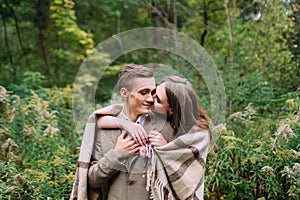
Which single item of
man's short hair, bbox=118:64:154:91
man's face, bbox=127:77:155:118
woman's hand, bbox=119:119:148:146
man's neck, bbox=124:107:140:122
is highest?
man's short hair, bbox=118:64:154:91

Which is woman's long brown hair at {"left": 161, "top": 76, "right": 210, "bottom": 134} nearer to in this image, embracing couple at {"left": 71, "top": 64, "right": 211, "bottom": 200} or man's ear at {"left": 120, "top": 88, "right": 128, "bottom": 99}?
embracing couple at {"left": 71, "top": 64, "right": 211, "bottom": 200}

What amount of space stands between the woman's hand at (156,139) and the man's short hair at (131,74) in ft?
0.74

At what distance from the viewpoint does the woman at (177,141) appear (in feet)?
7.14

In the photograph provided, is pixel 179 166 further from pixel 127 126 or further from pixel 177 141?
pixel 127 126

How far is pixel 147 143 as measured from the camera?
219 cm

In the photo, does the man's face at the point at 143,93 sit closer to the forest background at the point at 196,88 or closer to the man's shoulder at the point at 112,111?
the man's shoulder at the point at 112,111

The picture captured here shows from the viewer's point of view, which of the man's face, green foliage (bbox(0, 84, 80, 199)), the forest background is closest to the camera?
the man's face

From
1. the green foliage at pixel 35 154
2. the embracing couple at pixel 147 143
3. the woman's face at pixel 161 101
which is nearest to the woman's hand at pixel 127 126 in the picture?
the embracing couple at pixel 147 143

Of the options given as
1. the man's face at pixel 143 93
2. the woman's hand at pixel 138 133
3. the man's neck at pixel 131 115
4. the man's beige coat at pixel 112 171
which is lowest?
the man's beige coat at pixel 112 171

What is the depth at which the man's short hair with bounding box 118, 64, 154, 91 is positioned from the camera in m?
2.13

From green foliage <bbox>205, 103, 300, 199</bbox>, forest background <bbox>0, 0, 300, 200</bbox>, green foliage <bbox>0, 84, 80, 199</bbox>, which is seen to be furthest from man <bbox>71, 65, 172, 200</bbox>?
green foliage <bbox>205, 103, 300, 199</bbox>

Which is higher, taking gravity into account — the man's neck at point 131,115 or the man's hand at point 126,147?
the man's neck at point 131,115

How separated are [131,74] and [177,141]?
360 mm

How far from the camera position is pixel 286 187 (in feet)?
12.5
